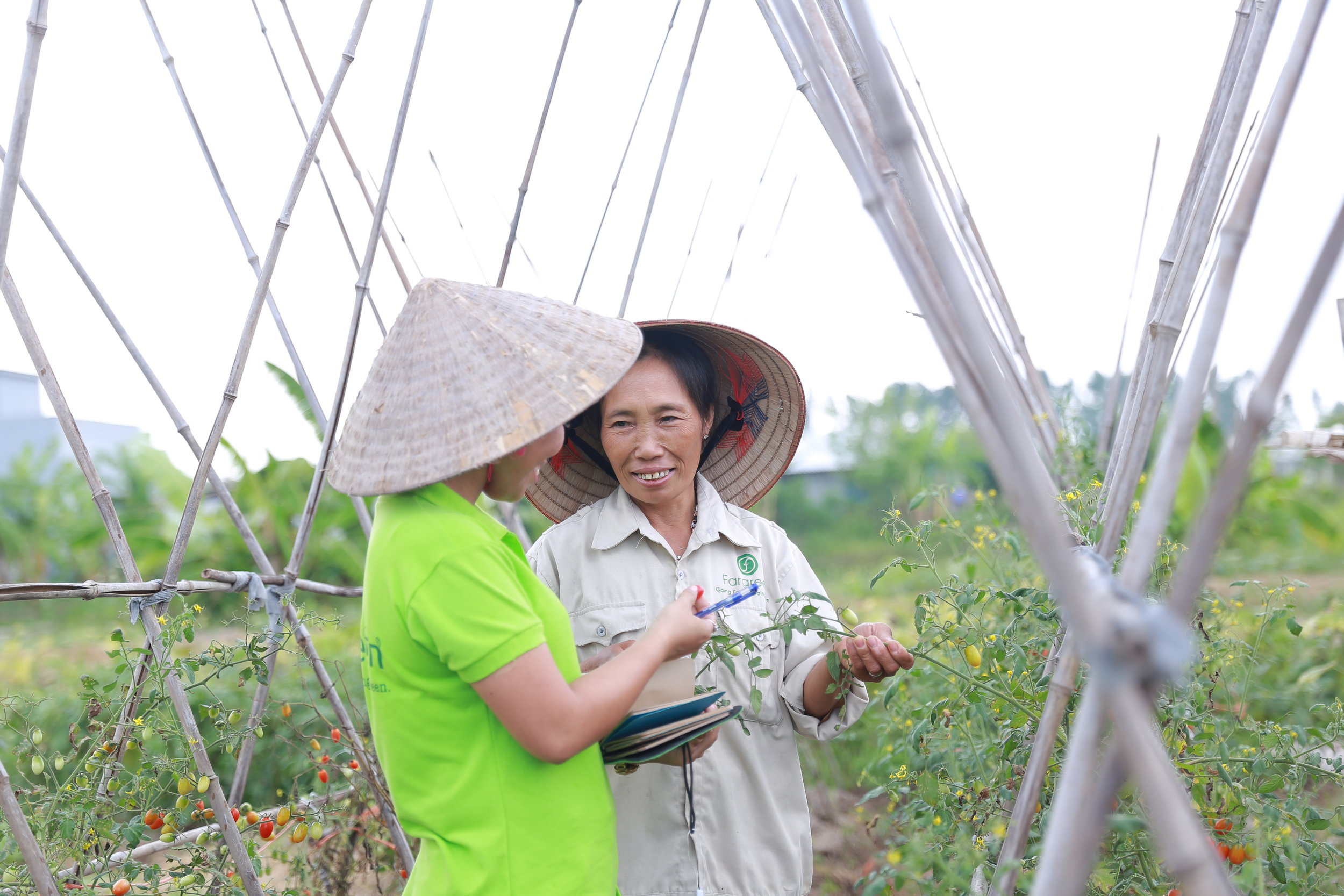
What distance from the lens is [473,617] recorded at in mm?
841

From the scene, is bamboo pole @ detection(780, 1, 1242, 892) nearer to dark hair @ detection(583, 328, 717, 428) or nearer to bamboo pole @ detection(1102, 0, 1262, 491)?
bamboo pole @ detection(1102, 0, 1262, 491)

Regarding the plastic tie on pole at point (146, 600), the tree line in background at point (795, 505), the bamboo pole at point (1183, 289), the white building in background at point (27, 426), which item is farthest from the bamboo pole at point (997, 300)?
the white building in background at point (27, 426)

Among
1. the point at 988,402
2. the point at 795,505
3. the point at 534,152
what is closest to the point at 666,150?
the point at 534,152

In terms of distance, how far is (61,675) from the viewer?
4.78 metres

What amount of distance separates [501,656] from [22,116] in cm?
97

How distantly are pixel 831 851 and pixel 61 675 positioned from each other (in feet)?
13.8

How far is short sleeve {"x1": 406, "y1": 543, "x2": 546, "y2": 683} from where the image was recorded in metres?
0.83

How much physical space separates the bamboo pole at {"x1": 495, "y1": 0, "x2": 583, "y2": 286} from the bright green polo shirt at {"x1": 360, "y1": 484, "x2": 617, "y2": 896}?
2.57 ft

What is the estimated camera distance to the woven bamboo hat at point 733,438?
153cm

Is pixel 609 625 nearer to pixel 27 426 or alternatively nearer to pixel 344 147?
pixel 344 147

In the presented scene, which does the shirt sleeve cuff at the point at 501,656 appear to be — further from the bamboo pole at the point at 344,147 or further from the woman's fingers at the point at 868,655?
the bamboo pole at the point at 344,147

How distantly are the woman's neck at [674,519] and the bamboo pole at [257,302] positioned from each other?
0.66 m

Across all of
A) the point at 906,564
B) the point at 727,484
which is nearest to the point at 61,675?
the point at 727,484

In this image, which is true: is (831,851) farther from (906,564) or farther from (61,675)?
(61,675)
